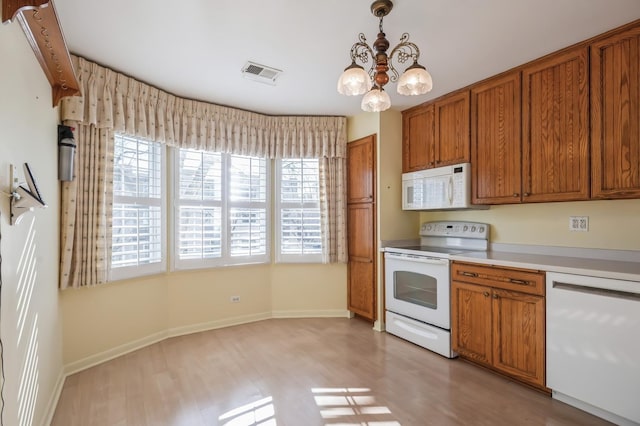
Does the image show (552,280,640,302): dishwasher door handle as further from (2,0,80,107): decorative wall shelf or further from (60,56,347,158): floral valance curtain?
(2,0,80,107): decorative wall shelf

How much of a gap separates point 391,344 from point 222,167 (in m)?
2.71

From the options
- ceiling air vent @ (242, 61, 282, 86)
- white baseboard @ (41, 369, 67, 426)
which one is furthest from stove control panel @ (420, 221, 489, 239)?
white baseboard @ (41, 369, 67, 426)

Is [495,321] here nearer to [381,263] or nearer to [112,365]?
[381,263]

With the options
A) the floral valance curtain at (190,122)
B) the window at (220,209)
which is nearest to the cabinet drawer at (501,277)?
the floral valance curtain at (190,122)

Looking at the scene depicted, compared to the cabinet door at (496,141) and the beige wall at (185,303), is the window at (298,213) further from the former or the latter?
the cabinet door at (496,141)

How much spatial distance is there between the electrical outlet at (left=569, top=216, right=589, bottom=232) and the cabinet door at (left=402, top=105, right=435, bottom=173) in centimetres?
134

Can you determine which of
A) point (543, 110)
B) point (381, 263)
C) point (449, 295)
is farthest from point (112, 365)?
point (543, 110)

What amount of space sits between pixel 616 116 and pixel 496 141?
0.82 metres

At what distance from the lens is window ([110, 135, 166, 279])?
9.51 feet

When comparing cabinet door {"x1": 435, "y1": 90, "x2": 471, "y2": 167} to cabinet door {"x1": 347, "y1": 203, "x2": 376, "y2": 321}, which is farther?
cabinet door {"x1": 347, "y1": 203, "x2": 376, "y2": 321}

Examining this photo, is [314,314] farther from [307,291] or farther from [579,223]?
[579,223]

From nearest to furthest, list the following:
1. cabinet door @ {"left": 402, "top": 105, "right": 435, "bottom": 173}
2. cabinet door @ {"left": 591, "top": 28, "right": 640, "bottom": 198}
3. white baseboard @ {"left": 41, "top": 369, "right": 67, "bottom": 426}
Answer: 1. white baseboard @ {"left": 41, "top": 369, "right": 67, "bottom": 426}
2. cabinet door @ {"left": 591, "top": 28, "right": 640, "bottom": 198}
3. cabinet door @ {"left": 402, "top": 105, "right": 435, "bottom": 173}

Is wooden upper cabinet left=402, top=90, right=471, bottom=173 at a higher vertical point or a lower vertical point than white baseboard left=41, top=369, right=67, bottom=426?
higher

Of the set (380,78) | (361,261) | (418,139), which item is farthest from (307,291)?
(380,78)
